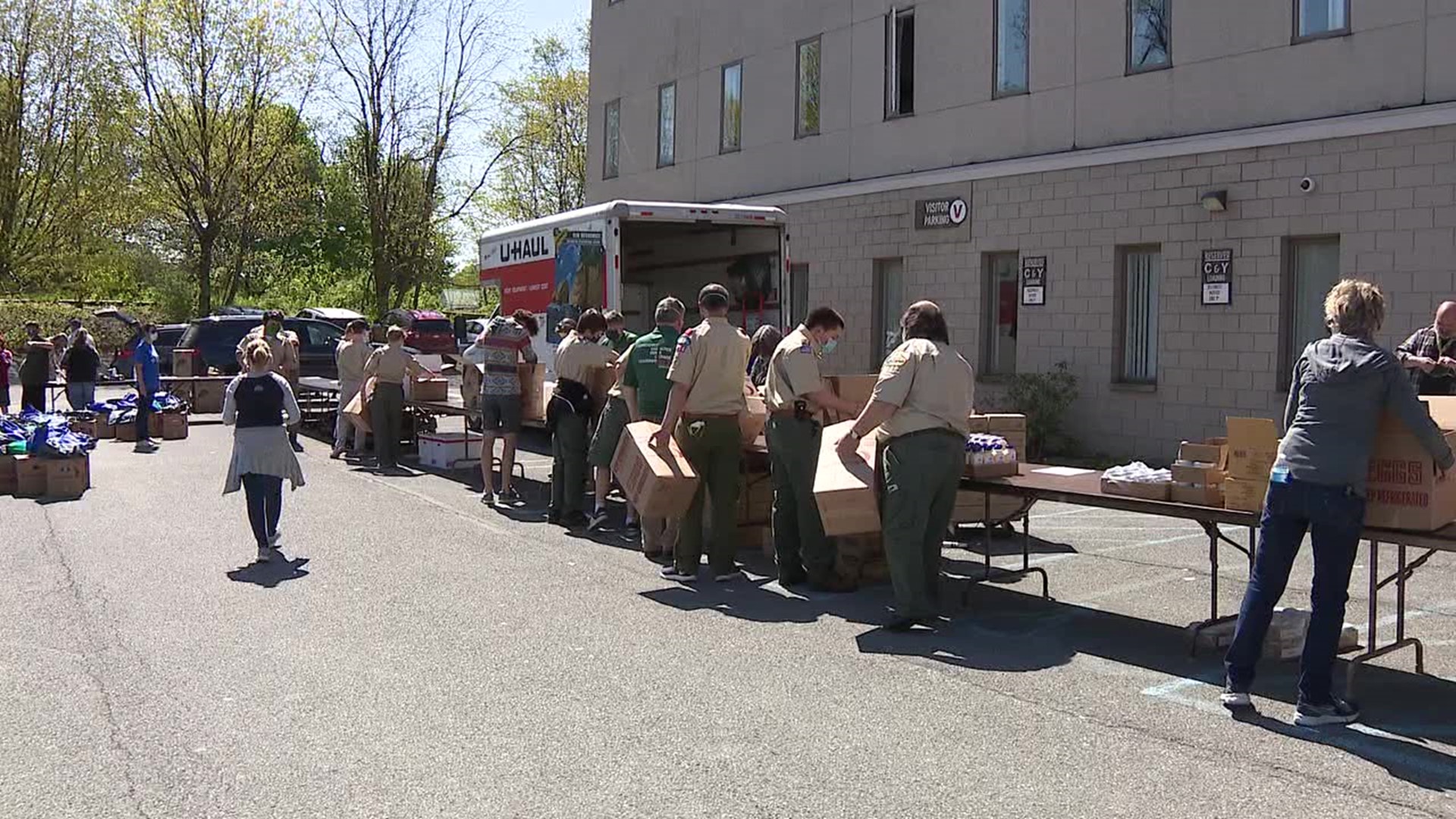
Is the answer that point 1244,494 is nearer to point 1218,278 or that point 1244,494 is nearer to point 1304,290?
point 1304,290

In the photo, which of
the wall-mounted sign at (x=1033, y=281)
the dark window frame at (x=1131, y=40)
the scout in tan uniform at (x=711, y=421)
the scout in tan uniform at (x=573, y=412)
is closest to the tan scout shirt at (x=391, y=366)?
the scout in tan uniform at (x=573, y=412)

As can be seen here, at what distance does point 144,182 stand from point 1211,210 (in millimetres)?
38479

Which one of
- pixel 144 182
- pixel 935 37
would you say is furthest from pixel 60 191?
pixel 935 37

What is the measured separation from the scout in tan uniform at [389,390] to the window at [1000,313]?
7462mm

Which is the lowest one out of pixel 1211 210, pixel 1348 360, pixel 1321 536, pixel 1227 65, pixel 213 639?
pixel 213 639

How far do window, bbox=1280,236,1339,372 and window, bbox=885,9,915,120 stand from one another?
22.0 ft

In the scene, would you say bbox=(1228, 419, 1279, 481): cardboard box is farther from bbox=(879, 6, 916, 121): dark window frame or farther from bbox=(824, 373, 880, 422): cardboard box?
bbox=(879, 6, 916, 121): dark window frame

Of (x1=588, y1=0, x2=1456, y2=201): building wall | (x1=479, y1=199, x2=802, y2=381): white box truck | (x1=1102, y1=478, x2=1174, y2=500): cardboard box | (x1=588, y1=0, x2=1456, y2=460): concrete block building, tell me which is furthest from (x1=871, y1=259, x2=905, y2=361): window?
(x1=1102, y1=478, x2=1174, y2=500): cardboard box

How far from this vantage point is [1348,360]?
19.3ft

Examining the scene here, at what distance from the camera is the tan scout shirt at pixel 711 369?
9.20 metres

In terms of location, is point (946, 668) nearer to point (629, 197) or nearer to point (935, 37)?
point (935, 37)

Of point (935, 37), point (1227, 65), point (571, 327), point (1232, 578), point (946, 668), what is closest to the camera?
point (946, 668)

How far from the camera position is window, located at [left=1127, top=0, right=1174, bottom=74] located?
16281mm

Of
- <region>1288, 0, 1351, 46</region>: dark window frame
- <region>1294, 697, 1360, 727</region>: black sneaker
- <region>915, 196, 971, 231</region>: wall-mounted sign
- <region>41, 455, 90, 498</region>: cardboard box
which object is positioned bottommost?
<region>1294, 697, 1360, 727</region>: black sneaker
